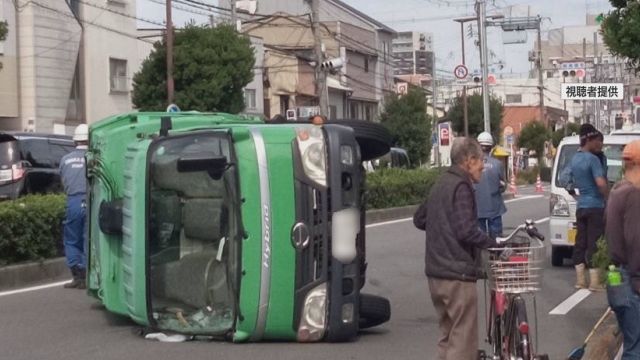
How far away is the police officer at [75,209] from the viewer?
Answer: 13766 millimetres

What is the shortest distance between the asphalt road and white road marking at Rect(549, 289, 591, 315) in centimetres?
7

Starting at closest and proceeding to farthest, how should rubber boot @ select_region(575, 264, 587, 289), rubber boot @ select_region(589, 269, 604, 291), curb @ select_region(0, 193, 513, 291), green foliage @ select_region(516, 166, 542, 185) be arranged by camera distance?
1. rubber boot @ select_region(589, 269, 604, 291)
2. rubber boot @ select_region(575, 264, 587, 289)
3. curb @ select_region(0, 193, 513, 291)
4. green foliage @ select_region(516, 166, 542, 185)

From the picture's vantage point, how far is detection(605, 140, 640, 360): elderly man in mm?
7219

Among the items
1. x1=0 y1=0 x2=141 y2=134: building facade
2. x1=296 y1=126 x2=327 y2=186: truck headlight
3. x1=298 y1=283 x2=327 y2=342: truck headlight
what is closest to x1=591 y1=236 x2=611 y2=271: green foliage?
x1=298 y1=283 x2=327 y2=342: truck headlight

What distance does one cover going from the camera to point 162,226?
33.7ft

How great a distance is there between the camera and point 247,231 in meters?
9.84

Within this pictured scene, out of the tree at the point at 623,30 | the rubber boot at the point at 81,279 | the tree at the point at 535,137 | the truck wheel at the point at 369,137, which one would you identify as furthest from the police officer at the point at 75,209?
the tree at the point at 535,137

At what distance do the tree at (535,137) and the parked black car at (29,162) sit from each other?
5395cm

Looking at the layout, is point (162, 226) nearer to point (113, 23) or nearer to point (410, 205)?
point (410, 205)

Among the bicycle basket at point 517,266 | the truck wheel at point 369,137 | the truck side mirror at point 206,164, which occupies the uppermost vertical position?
the truck wheel at point 369,137

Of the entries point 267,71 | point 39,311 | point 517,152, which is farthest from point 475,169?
point 517,152

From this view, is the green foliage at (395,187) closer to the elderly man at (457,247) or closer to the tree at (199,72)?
the tree at (199,72)

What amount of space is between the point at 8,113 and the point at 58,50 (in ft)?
10.1

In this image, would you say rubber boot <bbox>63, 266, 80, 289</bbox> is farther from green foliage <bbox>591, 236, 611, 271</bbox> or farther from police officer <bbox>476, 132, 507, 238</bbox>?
green foliage <bbox>591, 236, 611, 271</bbox>
